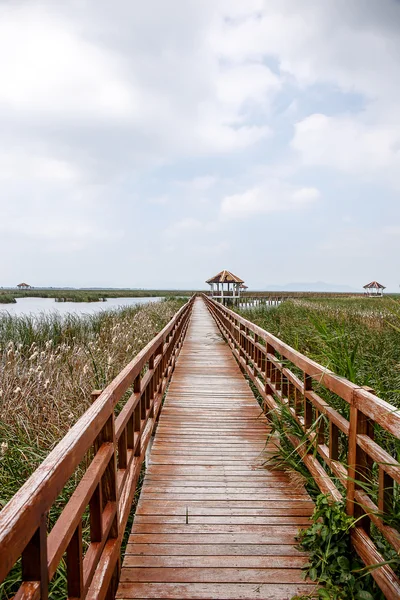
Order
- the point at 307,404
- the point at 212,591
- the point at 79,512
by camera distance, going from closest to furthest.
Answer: the point at 79,512
the point at 212,591
the point at 307,404

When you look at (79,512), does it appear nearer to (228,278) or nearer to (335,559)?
(335,559)

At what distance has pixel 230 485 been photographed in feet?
10.8

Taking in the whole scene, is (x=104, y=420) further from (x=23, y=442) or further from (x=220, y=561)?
(x=23, y=442)

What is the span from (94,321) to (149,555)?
1017cm

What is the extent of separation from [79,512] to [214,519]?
1.68 metres

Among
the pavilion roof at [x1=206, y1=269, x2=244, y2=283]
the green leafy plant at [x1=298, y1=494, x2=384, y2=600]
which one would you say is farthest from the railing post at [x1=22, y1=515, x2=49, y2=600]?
the pavilion roof at [x1=206, y1=269, x2=244, y2=283]

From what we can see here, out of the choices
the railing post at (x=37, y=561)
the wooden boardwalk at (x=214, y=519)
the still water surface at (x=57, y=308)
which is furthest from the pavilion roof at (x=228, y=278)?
the railing post at (x=37, y=561)

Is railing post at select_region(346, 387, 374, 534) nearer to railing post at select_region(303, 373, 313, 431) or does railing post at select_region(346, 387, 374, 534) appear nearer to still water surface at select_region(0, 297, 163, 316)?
railing post at select_region(303, 373, 313, 431)

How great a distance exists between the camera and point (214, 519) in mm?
2820

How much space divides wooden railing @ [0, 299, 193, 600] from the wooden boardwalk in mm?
299

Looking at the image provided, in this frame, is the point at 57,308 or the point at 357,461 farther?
the point at 57,308

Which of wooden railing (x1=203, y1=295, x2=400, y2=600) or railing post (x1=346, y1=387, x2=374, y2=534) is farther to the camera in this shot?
railing post (x1=346, y1=387, x2=374, y2=534)

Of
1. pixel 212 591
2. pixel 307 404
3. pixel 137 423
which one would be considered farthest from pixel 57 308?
pixel 212 591

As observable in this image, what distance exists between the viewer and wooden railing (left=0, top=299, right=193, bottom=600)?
105cm
